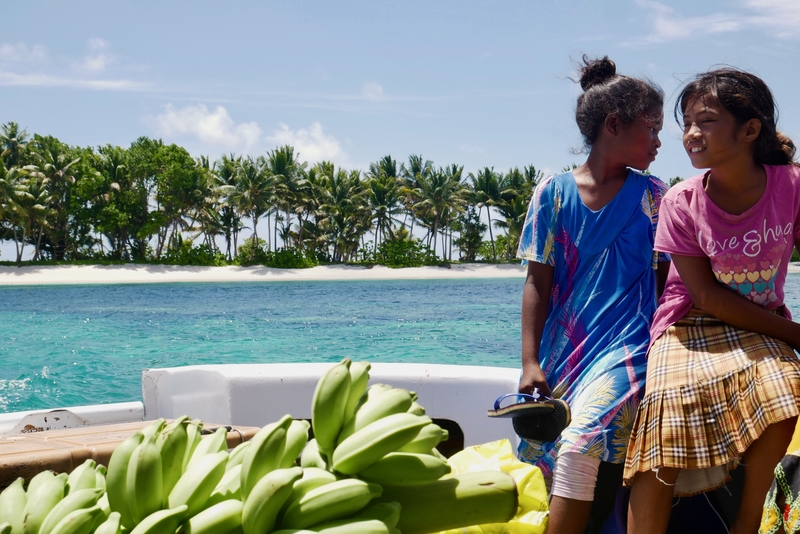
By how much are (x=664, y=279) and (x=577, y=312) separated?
0.94ft

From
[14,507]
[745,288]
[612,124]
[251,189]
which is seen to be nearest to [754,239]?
[745,288]

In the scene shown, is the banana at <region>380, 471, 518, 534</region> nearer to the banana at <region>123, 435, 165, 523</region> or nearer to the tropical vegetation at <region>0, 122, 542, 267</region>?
the banana at <region>123, 435, 165, 523</region>

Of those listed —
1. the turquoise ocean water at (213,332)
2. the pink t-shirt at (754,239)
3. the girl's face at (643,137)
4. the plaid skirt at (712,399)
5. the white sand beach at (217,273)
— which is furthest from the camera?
the white sand beach at (217,273)

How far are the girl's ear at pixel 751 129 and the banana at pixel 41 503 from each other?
166 cm

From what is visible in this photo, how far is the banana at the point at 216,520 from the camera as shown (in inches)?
33.1

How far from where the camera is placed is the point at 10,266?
125 ft

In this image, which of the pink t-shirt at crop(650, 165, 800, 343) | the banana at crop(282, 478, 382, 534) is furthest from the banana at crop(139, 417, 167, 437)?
the pink t-shirt at crop(650, 165, 800, 343)

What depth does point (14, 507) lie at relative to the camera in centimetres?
94

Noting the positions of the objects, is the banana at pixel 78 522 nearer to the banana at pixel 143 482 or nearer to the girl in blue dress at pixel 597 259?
the banana at pixel 143 482

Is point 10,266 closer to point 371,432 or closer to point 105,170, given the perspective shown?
point 105,170

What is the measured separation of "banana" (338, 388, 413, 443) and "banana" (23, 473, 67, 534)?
371 mm

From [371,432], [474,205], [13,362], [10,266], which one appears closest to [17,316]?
[13,362]

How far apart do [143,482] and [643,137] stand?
173cm

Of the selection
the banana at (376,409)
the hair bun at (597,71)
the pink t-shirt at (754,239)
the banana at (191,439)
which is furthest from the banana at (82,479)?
the hair bun at (597,71)
